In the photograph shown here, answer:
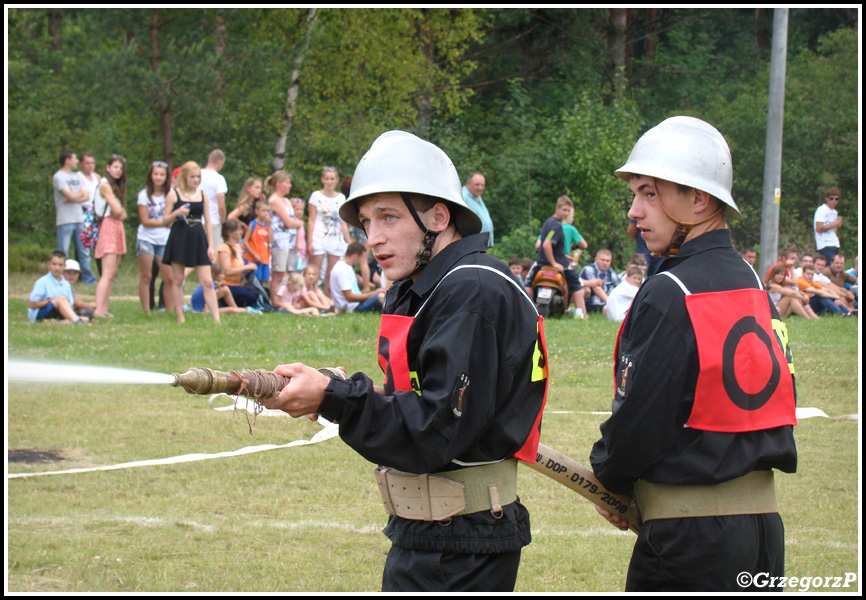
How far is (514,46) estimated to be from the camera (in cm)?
3559

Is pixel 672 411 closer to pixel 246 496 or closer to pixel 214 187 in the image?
pixel 246 496

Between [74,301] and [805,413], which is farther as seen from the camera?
[74,301]

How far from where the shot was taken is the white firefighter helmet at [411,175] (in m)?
3.12

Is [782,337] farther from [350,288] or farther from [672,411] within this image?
[350,288]

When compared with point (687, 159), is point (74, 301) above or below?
below

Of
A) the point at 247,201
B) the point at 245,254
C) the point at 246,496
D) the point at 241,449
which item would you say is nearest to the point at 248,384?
the point at 246,496

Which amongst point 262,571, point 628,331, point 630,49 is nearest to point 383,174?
point 628,331

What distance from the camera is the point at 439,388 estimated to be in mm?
2820

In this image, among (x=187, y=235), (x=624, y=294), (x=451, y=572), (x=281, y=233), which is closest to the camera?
(x=451, y=572)

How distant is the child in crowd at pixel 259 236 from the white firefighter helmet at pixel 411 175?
12.1 metres

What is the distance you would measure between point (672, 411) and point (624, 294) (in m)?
11.8

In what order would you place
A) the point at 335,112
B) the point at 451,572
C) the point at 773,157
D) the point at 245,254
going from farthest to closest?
1. the point at 335,112
2. the point at 773,157
3. the point at 245,254
4. the point at 451,572

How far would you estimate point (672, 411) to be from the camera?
3.11 m

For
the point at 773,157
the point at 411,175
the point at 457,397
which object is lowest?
the point at 457,397
